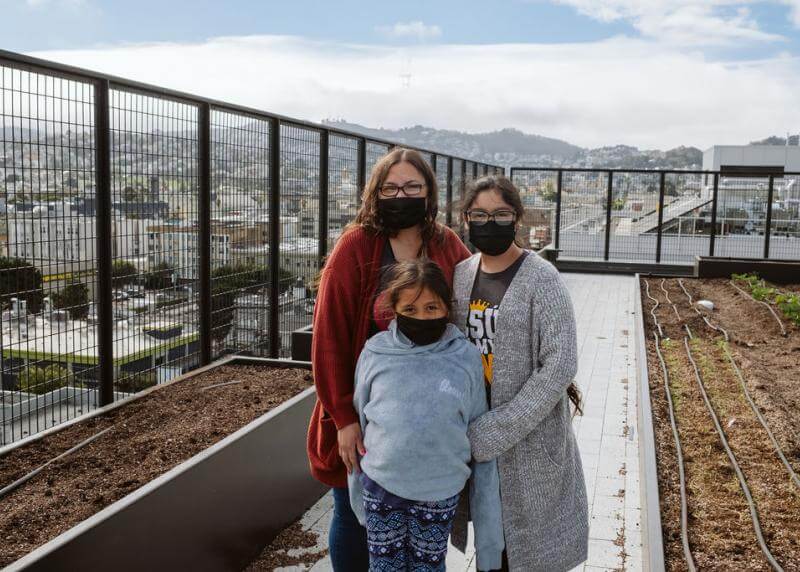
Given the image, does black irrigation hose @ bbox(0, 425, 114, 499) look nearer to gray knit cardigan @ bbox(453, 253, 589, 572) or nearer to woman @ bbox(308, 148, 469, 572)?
woman @ bbox(308, 148, 469, 572)

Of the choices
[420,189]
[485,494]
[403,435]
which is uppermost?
[420,189]

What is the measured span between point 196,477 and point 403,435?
4.16 ft

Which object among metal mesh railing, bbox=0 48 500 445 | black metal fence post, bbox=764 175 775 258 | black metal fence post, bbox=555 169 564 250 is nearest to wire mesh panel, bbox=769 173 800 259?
black metal fence post, bbox=764 175 775 258

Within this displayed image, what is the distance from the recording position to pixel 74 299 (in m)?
4.09

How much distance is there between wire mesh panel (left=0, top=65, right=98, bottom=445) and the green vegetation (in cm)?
814

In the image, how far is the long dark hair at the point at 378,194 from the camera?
108 inches

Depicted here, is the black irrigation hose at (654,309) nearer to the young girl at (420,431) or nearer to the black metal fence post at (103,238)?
the black metal fence post at (103,238)

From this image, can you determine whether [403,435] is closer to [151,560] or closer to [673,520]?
[151,560]

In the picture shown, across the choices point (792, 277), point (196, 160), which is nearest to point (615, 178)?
point (792, 277)

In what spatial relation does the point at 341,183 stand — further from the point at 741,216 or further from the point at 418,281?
the point at 741,216

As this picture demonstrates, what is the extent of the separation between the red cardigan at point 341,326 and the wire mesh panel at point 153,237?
2.13 meters

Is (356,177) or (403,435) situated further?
(356,177)

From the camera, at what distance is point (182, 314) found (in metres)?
5.13

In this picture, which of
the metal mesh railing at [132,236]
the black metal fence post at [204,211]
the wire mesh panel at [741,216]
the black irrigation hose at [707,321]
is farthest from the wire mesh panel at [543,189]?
the black metal fence post at [204,211]
